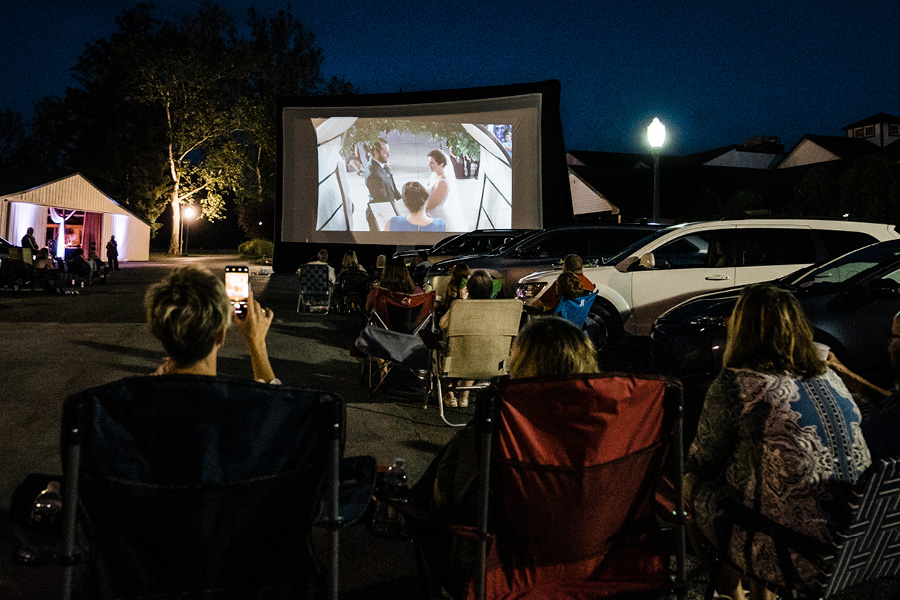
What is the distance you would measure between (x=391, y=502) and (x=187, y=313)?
910mm

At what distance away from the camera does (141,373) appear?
8133mm

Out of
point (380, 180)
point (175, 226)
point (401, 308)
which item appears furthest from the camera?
point (175, 226)

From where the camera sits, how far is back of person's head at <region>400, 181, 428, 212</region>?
2138 cm

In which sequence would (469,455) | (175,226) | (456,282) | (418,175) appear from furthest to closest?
(175,226) < (418,175) < (456,282) < (469,455)

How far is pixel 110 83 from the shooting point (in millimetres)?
49812

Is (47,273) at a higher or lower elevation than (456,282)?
higher

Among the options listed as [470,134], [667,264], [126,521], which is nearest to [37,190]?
[470,134]

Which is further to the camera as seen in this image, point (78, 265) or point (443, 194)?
point (443, 194)

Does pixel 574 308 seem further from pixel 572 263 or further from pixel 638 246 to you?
pixel 638 246

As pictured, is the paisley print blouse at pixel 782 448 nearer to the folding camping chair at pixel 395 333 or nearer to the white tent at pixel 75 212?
the folding camping chair at pixel 395 333

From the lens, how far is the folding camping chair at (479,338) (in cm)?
586

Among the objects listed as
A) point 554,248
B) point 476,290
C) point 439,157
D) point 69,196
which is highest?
point 69,196

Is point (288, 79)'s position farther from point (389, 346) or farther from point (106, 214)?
point (389, 346)

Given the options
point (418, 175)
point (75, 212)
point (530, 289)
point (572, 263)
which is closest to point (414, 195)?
point (418, 175)
